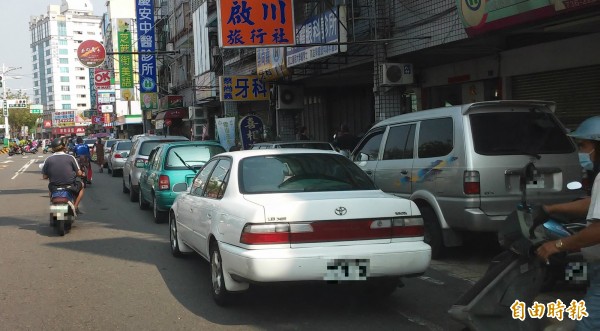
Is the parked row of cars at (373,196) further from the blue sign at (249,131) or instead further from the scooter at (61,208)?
the blue sign at (249,131)

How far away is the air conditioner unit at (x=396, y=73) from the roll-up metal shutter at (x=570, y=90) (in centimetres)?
253

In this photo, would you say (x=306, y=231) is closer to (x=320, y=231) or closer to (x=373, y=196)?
(x=320, y=231)

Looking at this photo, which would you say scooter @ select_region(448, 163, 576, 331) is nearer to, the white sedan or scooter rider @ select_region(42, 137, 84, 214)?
the white sedan

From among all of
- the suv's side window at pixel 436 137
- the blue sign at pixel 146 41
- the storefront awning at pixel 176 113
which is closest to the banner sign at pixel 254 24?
the suv's side window at pixel 436 137

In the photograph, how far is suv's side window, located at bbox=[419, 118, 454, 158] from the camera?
7.04m

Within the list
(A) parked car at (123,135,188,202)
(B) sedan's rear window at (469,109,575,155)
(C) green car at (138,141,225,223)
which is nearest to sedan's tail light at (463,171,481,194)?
(B) sedan's rear window at (469,109,575,155)

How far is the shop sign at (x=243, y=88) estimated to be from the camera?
66.2 feet

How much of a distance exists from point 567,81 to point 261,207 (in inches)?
343

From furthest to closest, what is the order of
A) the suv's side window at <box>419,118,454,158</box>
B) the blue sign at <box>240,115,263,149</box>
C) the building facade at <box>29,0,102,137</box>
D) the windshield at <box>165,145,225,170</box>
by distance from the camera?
the building facade at <box>29,0,102,137</box>, the blue sign at <box>240,115,263,149</box>, the windshield at <box>165,145,225,170</box>, the suv's side window at <box>419,118,454,158</box>

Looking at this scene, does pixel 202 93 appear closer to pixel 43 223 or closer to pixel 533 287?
pixel 43 223

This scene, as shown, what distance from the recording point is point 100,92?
224 feet

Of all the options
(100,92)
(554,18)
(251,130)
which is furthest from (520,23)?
(100,92)

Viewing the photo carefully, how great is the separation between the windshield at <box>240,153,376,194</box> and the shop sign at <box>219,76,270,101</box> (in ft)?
47.6

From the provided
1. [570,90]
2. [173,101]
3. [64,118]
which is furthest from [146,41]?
[64,118]
